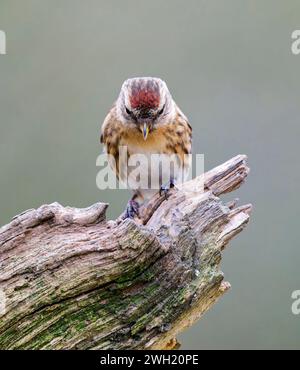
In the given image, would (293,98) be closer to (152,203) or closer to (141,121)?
(141,121)

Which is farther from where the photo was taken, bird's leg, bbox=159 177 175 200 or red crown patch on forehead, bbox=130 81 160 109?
red crown patch on forehead, bbox=130 81 160 109

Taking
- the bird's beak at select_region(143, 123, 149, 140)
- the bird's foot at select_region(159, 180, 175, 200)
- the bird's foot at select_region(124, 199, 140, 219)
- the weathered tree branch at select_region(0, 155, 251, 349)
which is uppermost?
the bird's beak at select_region(143, 123, 149, 140)

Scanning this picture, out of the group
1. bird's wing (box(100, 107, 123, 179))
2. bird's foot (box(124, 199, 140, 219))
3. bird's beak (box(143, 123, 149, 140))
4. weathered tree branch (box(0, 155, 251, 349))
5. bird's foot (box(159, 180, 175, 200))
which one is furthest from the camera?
bird's wing (box(100, 107, 123, 179))

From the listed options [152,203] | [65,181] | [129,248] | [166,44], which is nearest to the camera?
[129,248]

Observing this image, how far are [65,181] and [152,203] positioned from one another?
2.55m

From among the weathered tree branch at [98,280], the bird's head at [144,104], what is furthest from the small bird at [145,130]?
the weathered tree branch at [98,280]

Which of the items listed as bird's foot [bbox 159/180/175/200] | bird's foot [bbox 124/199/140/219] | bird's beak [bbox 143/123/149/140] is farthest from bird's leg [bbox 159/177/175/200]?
bird's beak [bbox 143/123/149/140]

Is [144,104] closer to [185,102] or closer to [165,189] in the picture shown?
[165,189]

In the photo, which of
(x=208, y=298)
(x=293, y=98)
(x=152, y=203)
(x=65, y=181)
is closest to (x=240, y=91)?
(x=293, y=98)

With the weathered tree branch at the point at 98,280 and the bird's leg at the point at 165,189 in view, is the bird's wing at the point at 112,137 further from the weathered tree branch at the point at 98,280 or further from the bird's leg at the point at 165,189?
the weathered tree branch at the point at 98,280

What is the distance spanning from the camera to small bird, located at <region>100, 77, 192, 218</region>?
14.9 feet

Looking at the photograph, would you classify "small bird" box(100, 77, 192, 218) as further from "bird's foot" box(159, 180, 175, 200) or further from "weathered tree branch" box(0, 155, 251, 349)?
"weathered tree branch" box(0, 155, 251, 349)

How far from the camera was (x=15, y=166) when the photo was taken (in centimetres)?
677

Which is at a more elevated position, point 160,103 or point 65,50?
point 65,50
